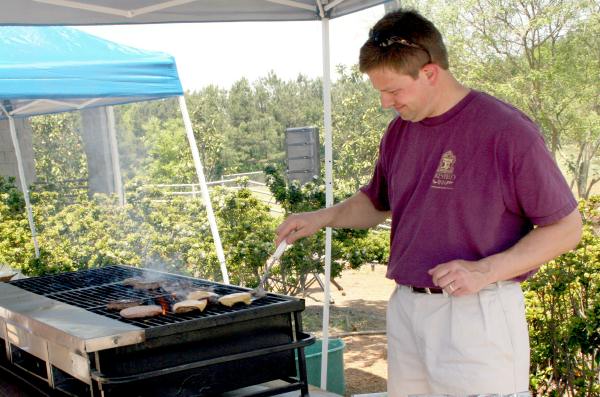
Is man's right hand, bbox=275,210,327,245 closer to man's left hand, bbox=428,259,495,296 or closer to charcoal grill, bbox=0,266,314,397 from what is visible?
charcoal grill, bbox=0,266,314,397

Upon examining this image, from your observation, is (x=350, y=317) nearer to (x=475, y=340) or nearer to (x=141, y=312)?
(x=141, y=312)

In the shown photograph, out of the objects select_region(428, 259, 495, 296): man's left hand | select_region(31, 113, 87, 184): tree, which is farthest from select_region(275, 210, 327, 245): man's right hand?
select_region(31, 113, 87, 184): tree

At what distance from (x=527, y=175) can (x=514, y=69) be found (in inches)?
499

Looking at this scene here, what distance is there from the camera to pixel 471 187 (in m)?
1.96

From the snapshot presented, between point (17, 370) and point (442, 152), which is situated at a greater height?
point (442, 152)

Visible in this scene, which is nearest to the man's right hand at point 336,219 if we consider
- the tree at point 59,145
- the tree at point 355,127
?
the tree at point 355,127

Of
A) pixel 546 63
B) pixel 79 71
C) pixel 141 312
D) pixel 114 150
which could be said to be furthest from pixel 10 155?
pixel 141 312

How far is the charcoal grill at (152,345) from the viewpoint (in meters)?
2.18

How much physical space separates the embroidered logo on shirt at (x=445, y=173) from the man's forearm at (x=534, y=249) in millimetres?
255

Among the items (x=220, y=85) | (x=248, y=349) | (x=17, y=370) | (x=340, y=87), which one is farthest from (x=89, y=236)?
(x=220, y=85)

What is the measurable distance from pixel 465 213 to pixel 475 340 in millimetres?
340

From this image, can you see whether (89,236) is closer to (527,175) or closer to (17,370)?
(17,370)

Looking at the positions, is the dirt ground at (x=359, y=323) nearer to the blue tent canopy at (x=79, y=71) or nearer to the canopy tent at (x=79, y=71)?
the canopy tent at (x=79, y=71)

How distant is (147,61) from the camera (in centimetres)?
578
